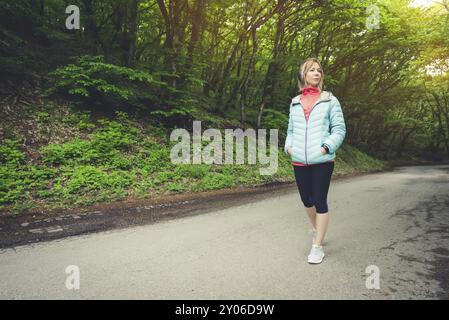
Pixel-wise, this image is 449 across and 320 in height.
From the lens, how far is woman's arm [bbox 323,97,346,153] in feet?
10.4

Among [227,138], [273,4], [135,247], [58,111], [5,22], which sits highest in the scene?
[273,4]

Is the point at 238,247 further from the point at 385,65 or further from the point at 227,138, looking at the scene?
the point at 385,65

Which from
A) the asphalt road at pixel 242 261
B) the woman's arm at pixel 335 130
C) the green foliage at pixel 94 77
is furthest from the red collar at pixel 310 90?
the green foliage at pixel 94 77

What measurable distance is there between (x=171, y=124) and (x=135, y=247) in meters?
8.22

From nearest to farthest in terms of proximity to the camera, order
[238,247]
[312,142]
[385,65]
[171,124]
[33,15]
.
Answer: [312,142], [238,247], [33,15], [171,124], [385,65]

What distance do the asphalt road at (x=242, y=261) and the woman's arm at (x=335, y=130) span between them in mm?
1269

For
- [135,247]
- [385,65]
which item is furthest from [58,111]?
[385,65]

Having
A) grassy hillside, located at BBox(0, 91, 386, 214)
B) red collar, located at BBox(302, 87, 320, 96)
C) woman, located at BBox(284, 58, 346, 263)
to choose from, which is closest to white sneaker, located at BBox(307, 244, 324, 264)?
woman, located at BBox(284, 58, 346, 263)

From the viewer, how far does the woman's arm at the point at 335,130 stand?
318 cm

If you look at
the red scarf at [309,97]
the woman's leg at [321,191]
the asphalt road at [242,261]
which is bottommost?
the asphalt road at [242,261]

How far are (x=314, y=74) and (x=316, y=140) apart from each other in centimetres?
74

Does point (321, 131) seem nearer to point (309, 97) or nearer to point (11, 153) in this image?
point (309, 97)

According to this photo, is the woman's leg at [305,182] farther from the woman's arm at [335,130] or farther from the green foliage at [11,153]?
the green foliage at [11,153]
